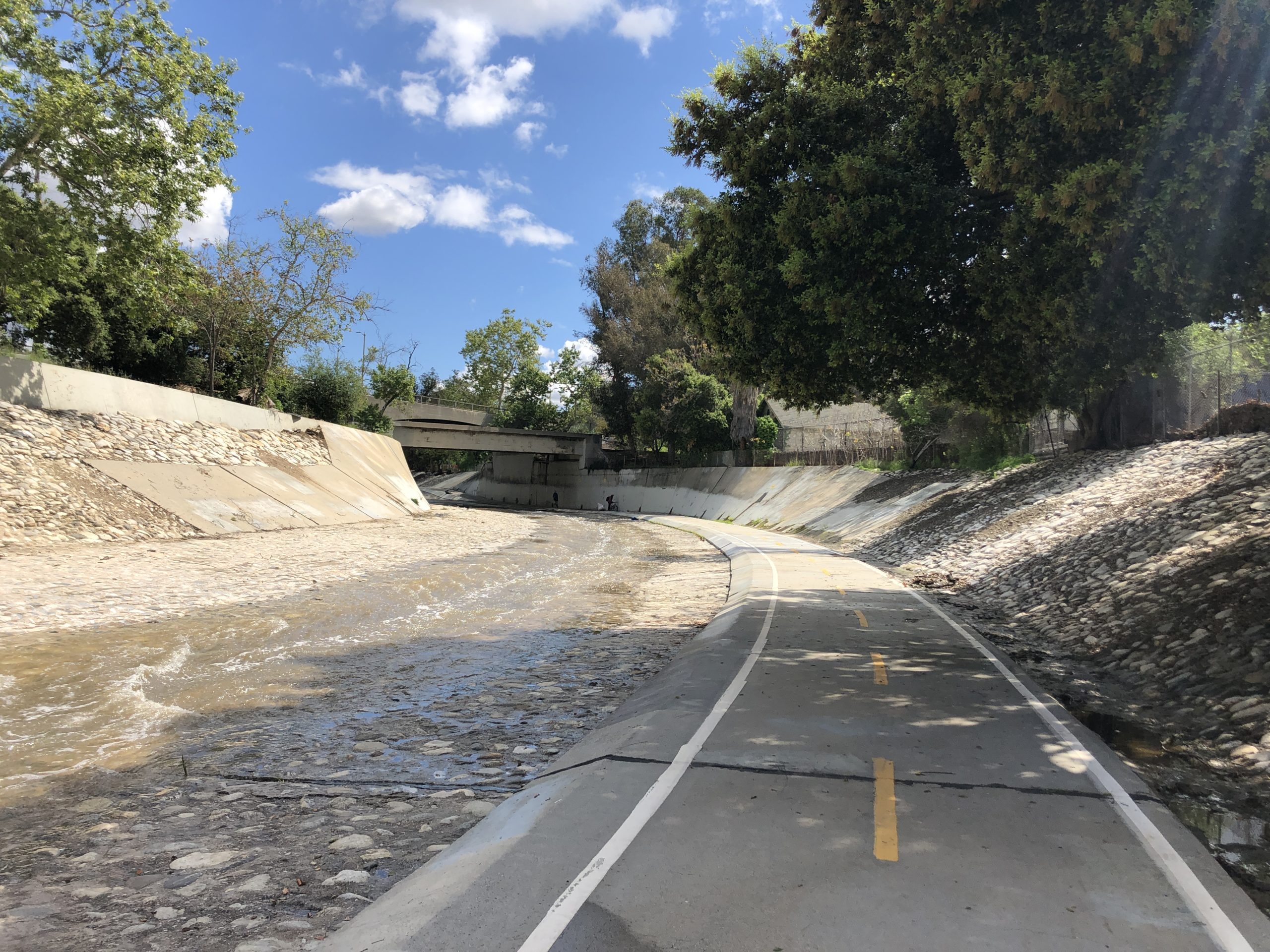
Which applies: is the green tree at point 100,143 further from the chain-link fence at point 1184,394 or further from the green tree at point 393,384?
the green tree at point 393,384

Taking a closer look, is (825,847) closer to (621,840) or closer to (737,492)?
(621,840)

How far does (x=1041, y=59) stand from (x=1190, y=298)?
3489 mm

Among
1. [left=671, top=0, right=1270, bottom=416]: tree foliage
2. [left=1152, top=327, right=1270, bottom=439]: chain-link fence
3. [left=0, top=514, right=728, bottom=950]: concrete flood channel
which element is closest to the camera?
[left=0, top=514, right=728, bottom=950]: concrete flood channel

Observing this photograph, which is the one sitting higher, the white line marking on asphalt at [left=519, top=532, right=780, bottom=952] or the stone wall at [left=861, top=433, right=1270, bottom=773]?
the stone wall at [left=861, top=433, right=1270, bottom=773]

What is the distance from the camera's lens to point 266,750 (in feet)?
23.8

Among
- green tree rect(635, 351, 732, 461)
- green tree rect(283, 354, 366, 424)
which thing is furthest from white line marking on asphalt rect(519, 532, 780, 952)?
green tree rect(635, 351, 732, 461)

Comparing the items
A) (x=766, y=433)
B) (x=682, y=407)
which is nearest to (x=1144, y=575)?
(x=766, y=433)

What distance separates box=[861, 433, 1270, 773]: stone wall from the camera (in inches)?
352

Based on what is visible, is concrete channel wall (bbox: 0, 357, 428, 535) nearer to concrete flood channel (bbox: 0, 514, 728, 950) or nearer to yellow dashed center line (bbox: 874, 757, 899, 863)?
concrete flood channel (bbox: 0, 514, 728, 950)

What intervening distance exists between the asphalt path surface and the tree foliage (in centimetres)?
577

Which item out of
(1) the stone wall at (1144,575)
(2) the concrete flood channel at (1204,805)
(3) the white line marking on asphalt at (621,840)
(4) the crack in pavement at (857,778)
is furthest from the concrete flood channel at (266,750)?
(1) the stone wall at (1144,575)

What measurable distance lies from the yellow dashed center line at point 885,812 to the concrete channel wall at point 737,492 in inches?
1036

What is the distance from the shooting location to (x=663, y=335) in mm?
67000

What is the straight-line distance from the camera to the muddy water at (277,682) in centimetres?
702
